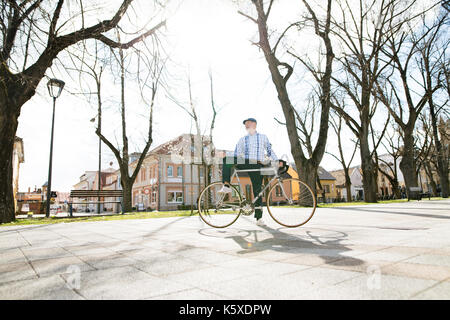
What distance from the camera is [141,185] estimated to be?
147ft

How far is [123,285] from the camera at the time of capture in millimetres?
1884

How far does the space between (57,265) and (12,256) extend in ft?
3.28

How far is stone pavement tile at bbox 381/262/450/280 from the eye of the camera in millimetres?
1801

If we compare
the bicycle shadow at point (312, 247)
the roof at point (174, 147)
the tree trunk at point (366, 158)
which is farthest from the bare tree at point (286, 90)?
the roof at point (174, 147)

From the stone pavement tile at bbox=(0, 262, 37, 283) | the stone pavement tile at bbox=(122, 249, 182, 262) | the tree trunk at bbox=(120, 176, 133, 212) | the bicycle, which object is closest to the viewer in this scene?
the stone pavement tile at bbox=(0, 262, 37, 283)

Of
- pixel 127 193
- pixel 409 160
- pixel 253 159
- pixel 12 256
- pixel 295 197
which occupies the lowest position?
pixel 12 256

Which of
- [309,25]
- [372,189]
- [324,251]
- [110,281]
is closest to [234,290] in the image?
[110,281]

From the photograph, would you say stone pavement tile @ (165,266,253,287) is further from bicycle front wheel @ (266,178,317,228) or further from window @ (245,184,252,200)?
window @ (245,184,252,200)

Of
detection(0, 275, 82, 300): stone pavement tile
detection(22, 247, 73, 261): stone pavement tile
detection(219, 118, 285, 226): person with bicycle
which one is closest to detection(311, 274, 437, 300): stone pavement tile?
detection(0, 275, 82, 300): stone pavement tile

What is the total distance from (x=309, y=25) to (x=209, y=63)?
11.2 metres

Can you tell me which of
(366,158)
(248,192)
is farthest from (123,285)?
(366,158)

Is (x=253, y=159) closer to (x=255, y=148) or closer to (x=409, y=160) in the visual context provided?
(x=255, y=148)

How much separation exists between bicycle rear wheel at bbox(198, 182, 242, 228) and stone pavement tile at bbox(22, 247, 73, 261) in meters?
2.47

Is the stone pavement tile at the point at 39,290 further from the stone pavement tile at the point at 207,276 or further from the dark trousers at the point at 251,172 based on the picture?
the dark trousers at the point at 251,172
